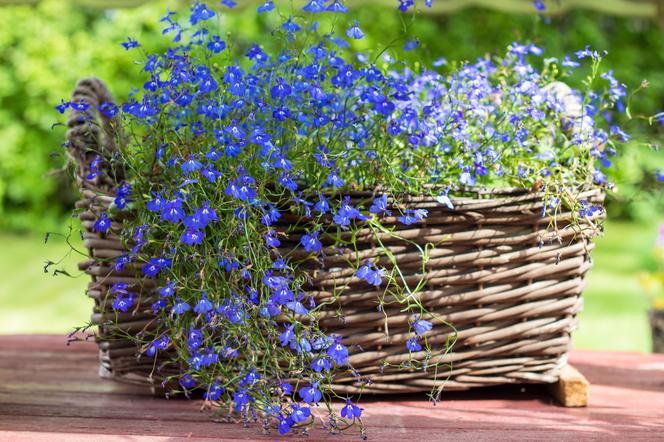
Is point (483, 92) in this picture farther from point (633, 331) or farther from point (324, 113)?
point (633, 331)

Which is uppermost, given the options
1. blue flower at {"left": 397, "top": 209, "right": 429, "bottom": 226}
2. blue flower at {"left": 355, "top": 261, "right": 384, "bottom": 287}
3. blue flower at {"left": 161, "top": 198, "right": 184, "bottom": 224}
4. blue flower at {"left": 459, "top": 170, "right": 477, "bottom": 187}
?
blue flower at {"left": 459, "top": 170, "right": 477, "bottom": 187}

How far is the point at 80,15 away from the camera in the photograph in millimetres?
5906

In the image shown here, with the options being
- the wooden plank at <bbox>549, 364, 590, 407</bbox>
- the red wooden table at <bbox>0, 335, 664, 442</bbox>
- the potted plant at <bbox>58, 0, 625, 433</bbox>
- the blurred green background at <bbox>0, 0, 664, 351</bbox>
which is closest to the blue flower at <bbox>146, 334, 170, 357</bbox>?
the potted plant at <bbox>58, 0, 625, 433</bbox>

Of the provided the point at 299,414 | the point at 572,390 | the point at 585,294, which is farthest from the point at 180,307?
the point at 585,294

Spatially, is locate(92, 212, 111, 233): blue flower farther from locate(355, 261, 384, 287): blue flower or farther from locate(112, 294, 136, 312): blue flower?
locate(355, 261, 384, 287): blue flower

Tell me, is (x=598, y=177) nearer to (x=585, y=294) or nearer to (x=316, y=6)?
(x=316, y=6)

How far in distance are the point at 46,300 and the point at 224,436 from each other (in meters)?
4.04

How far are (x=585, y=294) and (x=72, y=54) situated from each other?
3.66m

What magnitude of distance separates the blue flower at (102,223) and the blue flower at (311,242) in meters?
0.28

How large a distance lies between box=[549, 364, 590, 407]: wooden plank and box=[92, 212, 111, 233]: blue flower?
28.2 inches

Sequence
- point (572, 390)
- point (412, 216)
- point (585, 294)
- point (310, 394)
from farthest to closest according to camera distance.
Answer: point (585, 294) → point (572, 390) → point (412, 216) → point (310, 394)

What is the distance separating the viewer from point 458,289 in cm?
121

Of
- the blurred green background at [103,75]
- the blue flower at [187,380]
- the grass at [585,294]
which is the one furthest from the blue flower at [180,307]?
the blurred green background at [103,75]

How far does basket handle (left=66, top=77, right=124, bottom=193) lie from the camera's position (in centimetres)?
127
